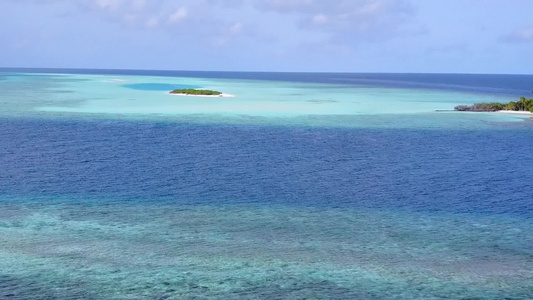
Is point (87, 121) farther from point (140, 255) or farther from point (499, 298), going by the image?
point (499, 298)

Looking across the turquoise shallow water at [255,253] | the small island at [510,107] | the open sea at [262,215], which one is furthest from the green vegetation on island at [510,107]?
the turquoise shallow water at [255,253]

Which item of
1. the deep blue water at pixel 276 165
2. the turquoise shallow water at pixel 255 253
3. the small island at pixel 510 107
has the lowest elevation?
the turquoise shallow water at pixel 255 253

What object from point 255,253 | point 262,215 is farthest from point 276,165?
point 255,253

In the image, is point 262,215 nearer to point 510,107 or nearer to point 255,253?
point 255,253

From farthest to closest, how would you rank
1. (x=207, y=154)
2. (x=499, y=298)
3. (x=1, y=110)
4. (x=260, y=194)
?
(x=1, y=110)
(x=207, y=154)
(x=260, y=194)
(x=499, y=298)

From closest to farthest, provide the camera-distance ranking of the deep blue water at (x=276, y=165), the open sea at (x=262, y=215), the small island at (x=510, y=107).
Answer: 1. the open sea at (x=262, y=215)
2. the deep blue water at (x=276, y=165)
3. the small island at (x=510, y=107)

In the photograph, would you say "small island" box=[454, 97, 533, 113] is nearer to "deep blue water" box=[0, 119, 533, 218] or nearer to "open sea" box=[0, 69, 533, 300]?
"deep blue water" box=[0, 119, 533, 218]

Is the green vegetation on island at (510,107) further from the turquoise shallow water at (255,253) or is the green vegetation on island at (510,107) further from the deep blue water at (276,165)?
the turquoise shallow water at (255,253)

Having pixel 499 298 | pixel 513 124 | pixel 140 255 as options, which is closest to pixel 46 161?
pixel 140 255

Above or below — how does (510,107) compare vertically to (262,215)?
above
